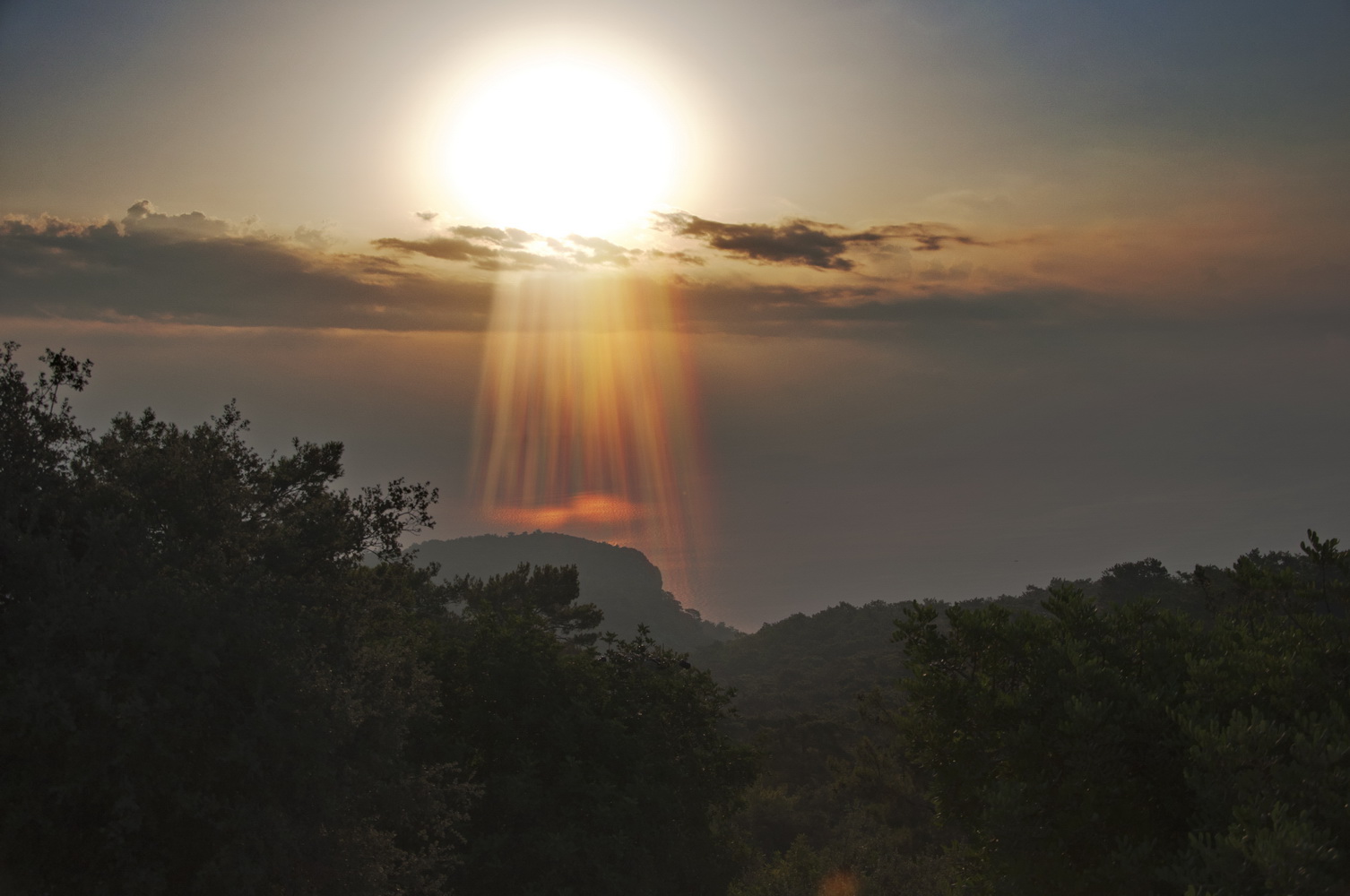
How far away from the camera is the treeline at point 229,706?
1452cm

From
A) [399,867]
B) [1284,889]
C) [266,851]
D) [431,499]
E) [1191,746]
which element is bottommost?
[399,867]

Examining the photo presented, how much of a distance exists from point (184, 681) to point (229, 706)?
41.9 inches

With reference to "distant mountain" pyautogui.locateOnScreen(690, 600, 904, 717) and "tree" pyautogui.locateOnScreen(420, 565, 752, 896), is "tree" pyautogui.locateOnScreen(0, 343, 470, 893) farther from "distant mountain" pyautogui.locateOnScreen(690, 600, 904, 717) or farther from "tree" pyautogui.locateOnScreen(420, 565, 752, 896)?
"distant mountain" pyautogui.locateOnScreen(690, 600, 904, 717)

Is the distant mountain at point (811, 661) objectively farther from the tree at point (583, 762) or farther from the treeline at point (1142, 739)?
the treeline at point (1142, 739)

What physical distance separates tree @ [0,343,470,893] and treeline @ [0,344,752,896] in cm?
4

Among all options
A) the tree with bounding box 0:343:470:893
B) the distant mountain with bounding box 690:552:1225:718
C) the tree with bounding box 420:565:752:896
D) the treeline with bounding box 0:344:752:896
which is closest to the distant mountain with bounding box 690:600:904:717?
the distant mountain with bounding box 690:552:1225:718

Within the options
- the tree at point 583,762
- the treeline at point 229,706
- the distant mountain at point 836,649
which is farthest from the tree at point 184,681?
the distant mountain at point 836,649

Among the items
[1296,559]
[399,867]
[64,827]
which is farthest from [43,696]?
[1296,559]

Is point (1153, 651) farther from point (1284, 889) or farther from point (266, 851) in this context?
point (266, 851)

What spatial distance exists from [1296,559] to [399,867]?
86.1 m

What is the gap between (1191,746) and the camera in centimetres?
1456

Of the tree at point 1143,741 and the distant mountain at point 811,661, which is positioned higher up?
the tree at point 1143,741

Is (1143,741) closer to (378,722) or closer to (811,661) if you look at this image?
(378,722)

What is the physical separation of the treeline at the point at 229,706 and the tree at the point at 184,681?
4cm
